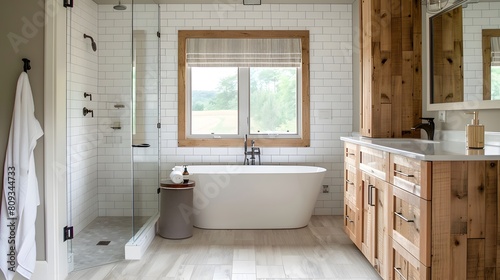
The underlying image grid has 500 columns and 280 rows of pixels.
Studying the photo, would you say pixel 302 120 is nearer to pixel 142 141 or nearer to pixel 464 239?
pixel 142 141

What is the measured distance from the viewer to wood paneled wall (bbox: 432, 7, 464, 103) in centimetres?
293

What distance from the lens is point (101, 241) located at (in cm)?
388

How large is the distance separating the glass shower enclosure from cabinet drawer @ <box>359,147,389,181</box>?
2.15m

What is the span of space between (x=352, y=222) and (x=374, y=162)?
0.87 metres

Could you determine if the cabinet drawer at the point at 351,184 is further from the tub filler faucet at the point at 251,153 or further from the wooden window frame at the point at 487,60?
the tub filler faucet at the point at 251,153

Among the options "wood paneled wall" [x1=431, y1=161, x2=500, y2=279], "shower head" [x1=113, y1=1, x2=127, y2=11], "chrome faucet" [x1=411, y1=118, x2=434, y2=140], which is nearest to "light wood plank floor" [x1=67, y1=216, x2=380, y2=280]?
"wood paneled wall" [x1=431, y1=161, x2=500, y2=279]

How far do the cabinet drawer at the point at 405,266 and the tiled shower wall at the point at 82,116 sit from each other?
8.94 feet

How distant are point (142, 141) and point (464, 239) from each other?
3.09 m

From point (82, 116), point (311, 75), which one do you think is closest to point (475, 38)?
point (311, 75)

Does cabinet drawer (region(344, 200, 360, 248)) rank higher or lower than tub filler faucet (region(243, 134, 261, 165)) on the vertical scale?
lower

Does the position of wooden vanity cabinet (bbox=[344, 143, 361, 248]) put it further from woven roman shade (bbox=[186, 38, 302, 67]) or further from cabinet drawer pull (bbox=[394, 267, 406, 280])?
woven roman shade (bbox=[186, 38, 302, 67])

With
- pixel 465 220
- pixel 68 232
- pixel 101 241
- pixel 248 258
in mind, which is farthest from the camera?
pixel 101 241

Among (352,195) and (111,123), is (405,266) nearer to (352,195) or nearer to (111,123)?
(352,195)

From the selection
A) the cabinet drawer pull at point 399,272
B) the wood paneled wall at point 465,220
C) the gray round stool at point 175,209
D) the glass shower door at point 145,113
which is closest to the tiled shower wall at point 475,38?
the wood paneled wall at point 465,220
